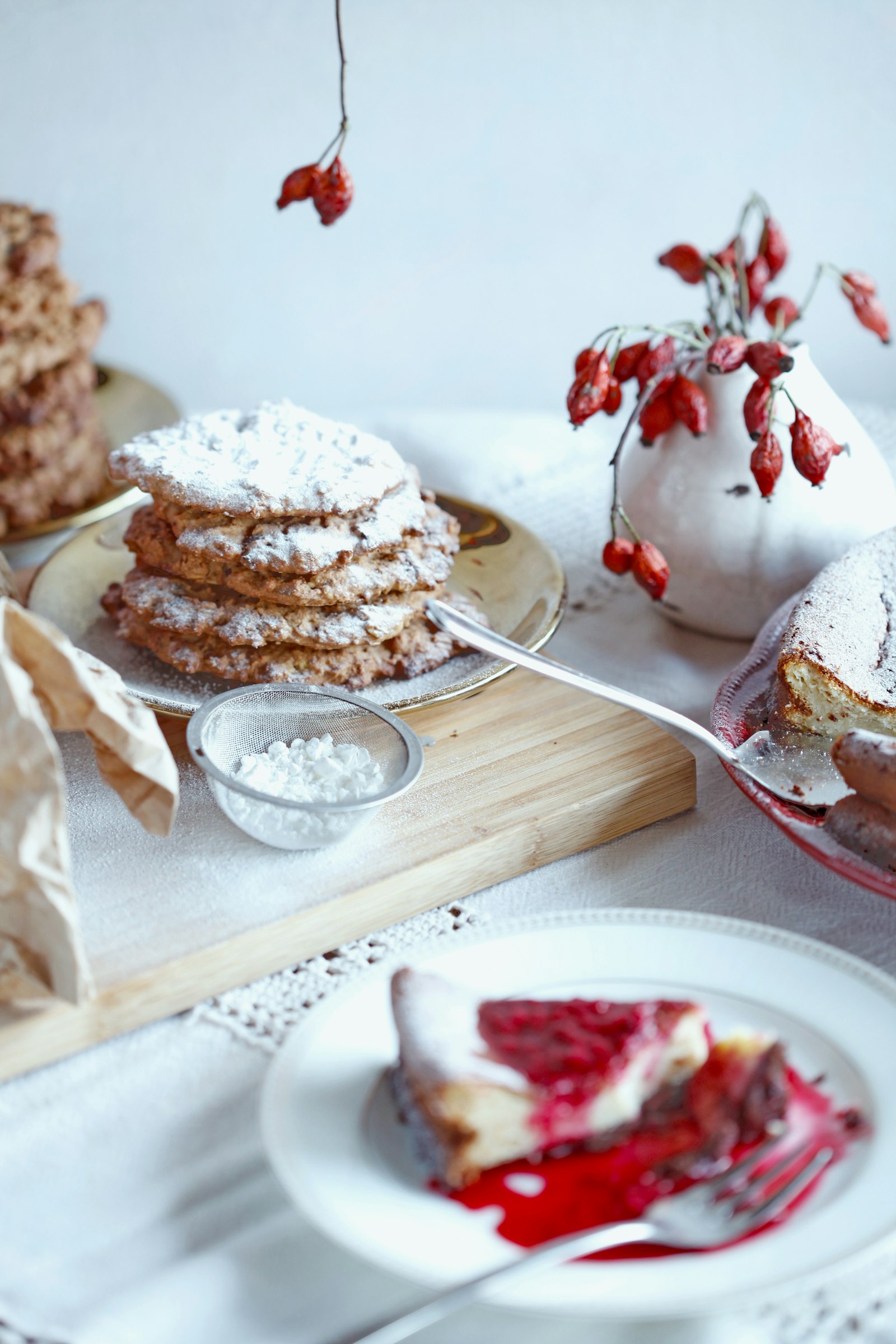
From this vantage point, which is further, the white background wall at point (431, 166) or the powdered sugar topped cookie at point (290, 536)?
the white background wall at point (431, 166)

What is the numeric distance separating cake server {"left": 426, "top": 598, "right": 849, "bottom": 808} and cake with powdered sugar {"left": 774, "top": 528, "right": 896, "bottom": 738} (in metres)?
0.03

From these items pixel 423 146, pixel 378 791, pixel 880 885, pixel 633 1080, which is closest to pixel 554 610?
pixel 378 791

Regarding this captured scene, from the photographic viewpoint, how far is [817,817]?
1.08m

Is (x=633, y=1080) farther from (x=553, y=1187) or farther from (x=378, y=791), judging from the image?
(x=378, y=791)

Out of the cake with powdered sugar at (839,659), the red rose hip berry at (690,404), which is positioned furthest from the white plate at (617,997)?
the red rose hip berry at (690,404)

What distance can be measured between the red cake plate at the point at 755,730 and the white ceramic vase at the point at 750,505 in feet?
0.18

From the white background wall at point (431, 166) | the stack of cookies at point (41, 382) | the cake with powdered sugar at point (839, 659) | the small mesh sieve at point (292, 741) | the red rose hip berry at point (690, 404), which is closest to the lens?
the small mesh sieve at point (292, 741)

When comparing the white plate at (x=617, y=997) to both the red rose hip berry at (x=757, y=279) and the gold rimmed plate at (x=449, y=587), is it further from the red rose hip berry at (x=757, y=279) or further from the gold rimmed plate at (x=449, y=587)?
the red rose hip berry at (x=757, y=279)

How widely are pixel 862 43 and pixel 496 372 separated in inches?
40.8

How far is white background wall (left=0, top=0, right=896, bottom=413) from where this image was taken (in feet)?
8.06

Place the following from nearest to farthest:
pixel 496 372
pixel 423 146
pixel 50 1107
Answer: pixel 50 1107, pixel 423 146, pixel 496 372

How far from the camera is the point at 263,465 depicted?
128 centimetres

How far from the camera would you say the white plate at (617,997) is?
2.20 ft

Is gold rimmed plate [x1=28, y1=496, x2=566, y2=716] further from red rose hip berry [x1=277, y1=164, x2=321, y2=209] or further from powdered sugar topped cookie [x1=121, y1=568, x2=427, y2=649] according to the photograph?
red rose hip berry [x1=277, y1=164, x2=321, y2=209]
